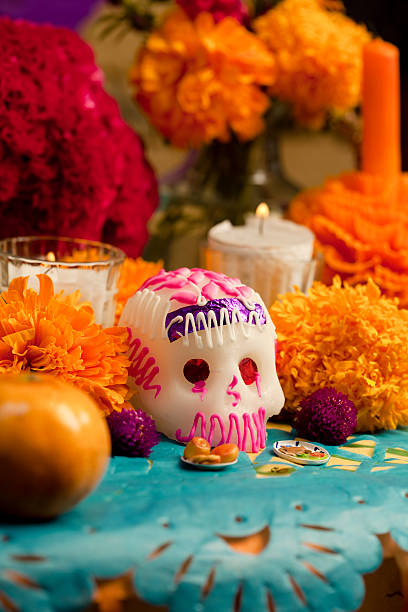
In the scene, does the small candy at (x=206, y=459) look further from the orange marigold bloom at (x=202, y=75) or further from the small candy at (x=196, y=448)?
the orange marigold bloom at (x=202, y=75)

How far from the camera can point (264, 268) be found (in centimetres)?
67

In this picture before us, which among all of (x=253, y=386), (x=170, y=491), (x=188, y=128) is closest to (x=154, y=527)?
(x=170, y=491)

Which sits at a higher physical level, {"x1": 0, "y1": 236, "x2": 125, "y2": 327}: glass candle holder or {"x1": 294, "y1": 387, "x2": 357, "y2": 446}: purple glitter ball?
{"x1": 0, "y1": 236, "x2": 125, "y2": 327}: glass candle holder

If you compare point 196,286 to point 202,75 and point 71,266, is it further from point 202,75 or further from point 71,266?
point 202,75

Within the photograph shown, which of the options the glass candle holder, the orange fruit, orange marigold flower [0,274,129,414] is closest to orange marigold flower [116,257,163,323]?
the glass candle holder

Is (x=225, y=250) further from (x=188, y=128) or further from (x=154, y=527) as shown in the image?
(x=154, y=527)

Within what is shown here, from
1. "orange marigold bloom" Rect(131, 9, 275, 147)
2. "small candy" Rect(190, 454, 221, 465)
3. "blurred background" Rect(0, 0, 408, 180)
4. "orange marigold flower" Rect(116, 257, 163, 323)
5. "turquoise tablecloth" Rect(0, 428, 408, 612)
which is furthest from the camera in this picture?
"blurred background" Rect(0, 0, 408, 180)

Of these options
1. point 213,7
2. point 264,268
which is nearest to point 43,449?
point 264,268

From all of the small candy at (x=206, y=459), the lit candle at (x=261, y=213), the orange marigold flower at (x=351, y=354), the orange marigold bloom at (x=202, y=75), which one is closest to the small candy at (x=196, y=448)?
the small candy at (x=206, y=459)

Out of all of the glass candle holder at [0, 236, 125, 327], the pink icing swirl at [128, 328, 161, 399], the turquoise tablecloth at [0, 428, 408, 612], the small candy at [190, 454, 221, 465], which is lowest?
the turquoise tablecloth at [0, 428, 408, 612]

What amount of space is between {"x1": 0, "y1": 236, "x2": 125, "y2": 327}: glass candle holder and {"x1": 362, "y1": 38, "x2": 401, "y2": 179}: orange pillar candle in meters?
0.31

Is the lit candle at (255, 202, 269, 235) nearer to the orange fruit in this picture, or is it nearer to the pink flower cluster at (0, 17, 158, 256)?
the pink flower cluster at (0, 17, 158, 256)

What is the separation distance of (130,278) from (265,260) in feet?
0.35

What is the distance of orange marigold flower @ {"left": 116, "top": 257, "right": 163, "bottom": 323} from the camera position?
26.0 inches
